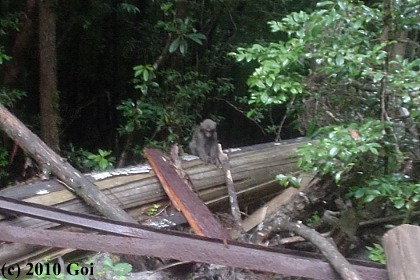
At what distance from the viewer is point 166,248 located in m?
2.41

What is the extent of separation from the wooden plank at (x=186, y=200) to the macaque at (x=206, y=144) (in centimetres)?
50

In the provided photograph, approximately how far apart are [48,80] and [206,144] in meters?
2.14

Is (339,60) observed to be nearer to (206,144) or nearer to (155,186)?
(155,186)

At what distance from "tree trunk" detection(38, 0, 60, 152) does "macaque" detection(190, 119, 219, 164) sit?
1690 millimetres

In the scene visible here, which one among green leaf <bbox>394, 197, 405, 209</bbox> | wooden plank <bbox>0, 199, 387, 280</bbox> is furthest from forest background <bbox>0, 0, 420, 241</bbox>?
wooden plank <bbox>0, 199, 387, 280</bbox>

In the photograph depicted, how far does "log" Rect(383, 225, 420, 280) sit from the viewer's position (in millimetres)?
1970

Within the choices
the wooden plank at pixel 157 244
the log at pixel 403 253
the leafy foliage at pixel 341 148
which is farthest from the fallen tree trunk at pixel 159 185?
the log at pixel 403 253

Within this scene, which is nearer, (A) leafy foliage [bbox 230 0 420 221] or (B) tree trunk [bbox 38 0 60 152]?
(A) leafy foliage [bbox 230 0 420 221]

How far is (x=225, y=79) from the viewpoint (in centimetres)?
668

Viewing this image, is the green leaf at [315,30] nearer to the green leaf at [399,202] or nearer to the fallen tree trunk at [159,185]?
the green leaf at [399,202]

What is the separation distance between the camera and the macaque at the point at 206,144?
389 cm

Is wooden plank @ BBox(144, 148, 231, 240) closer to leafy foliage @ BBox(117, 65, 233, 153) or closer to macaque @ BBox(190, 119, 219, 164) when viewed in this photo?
macaque @ BBox(190, 119, 219, 164)

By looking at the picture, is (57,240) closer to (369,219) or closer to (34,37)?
(369,219)

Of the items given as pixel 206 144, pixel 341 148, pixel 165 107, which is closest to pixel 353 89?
pixel 341 148
